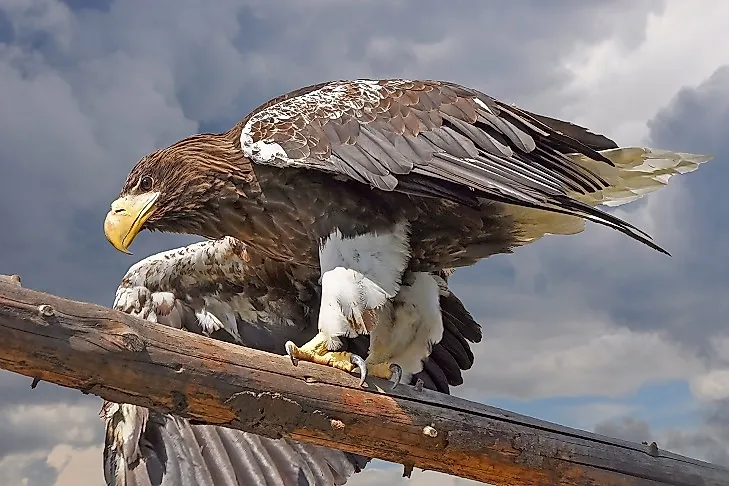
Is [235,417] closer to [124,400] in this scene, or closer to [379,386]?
[124,400]

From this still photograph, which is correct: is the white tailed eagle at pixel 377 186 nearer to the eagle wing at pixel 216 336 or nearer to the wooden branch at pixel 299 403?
the wooden branch at pixel 299 403

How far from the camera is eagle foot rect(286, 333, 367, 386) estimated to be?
302 cm

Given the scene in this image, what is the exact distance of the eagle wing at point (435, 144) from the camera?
3.05 m

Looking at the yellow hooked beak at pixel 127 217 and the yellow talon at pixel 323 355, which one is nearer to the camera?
the yellow talon at pixel 323 355

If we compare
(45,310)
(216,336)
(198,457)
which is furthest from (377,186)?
(198,457)

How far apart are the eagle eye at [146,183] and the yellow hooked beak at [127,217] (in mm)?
29

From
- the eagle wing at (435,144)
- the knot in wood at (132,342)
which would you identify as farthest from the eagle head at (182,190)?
the knot in wood at (132,342)

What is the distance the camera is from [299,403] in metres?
2.85

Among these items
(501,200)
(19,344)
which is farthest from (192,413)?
→ (501,200)

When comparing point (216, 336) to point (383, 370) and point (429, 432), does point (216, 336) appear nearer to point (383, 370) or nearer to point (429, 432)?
point (383, 370)

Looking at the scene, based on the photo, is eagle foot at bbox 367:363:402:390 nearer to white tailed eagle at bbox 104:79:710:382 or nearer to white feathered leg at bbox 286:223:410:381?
white tailed eagle at bbox 104:79:710:382

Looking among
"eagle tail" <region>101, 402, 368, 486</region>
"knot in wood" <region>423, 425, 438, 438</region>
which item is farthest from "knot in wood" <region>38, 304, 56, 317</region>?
"eagle tail" <region>101, 402, 368, 486</region>

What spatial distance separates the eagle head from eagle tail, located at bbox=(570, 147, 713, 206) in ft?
5.02

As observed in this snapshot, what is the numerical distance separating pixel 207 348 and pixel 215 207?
890 millimetres
